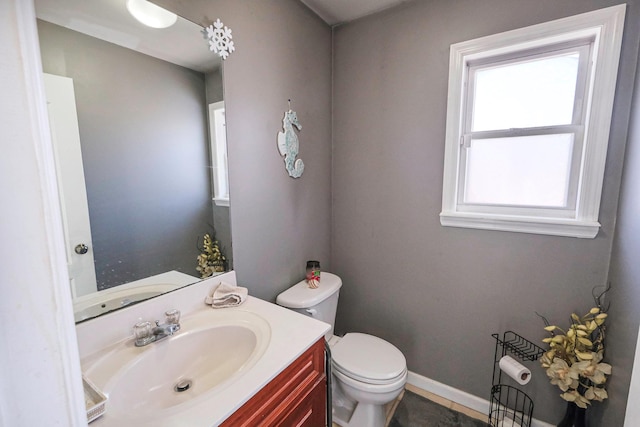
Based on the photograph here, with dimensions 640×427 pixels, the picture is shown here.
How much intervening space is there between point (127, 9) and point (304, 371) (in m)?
1.39

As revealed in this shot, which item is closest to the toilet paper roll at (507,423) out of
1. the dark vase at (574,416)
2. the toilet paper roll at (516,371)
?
the dark vase at (574,416)

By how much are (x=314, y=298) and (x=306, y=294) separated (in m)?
0.06

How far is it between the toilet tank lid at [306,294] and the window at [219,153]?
0.60 metres

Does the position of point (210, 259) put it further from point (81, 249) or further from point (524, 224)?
point (524, 224)

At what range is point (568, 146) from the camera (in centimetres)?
137

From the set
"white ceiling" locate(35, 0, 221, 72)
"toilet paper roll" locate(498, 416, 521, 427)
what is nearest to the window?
"white ceiling" locate(35, 0, 221, 72)

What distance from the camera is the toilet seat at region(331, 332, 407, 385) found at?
1.34 metres

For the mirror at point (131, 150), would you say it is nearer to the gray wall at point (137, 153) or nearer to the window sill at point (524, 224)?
the gray wall at point (137, 153)

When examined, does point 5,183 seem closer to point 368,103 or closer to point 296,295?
point 296,295

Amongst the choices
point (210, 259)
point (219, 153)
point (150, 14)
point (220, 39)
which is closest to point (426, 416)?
point (210, 259)

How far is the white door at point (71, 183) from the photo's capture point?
0.80 meters

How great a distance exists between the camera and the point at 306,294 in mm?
1527

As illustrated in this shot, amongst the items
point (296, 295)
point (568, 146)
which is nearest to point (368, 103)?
point (568, 146)

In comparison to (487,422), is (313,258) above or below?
above
